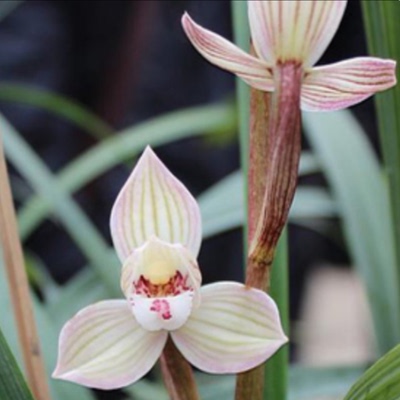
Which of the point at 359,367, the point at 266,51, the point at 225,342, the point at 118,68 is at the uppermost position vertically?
the point at 118,68

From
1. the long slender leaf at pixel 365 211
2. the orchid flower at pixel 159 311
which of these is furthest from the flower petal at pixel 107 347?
the long slender leaf at pixel 365 211

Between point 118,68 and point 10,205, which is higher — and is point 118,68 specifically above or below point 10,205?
above

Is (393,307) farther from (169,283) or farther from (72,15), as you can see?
(72,15)

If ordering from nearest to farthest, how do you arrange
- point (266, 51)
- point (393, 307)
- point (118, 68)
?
point (266, 51)
point (393, 307)
point (118, 68)

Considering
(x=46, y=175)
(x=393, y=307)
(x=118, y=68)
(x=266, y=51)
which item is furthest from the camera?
(x=118, y=68)

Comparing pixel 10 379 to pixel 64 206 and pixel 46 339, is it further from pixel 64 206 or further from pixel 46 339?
pixel 64 206

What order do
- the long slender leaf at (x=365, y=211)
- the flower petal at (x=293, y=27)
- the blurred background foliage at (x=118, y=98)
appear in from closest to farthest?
1. the flower petal at (x=293, y=27)
2. the long slender leaf at (x=365, y=211)
3. the blurred background foliage at (x=118, y=98)

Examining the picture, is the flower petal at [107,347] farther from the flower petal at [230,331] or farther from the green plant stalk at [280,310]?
the green plant stalk at [280,310]

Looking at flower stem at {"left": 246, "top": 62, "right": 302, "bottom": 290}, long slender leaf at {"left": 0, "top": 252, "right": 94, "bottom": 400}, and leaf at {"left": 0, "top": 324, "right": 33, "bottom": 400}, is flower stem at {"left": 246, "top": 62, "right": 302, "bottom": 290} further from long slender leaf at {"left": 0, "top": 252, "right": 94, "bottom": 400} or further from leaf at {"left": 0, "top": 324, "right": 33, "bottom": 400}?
long slender leaf at {"left": 0, "top": 252, "right": 94, "bottom": 400}

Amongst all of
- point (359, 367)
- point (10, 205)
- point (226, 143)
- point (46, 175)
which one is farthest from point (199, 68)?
point (10, 205)
